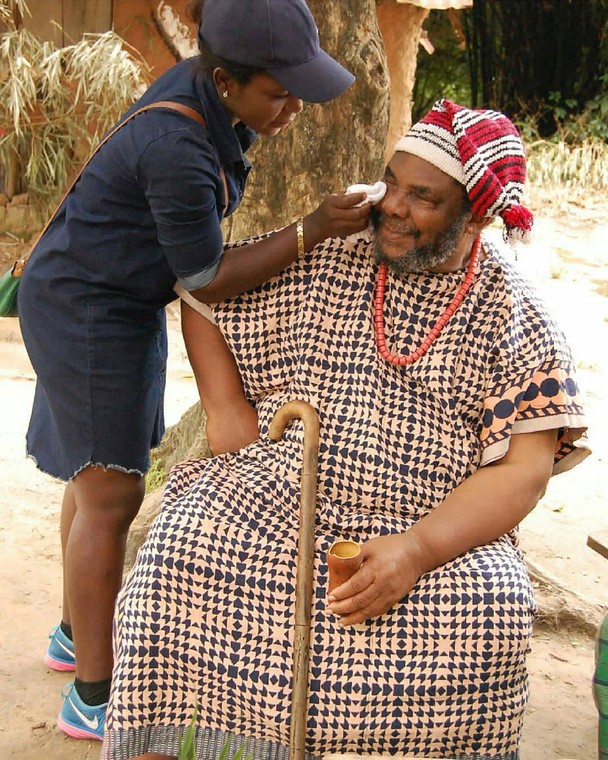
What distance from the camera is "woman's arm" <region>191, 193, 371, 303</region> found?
2639 millimetres

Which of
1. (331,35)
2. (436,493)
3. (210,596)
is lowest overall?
(210,596)

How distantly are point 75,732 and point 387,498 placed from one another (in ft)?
3.72

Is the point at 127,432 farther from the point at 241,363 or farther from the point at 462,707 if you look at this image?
the point at 462,707

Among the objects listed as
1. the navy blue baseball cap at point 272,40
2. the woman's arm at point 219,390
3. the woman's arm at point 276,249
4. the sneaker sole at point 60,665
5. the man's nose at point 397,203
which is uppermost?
the navy blue baseball cap at point 272,40

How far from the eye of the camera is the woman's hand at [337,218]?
2.63m

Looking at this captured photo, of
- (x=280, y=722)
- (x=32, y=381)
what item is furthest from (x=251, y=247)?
(x=32, y=381)

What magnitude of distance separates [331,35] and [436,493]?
6.14ft

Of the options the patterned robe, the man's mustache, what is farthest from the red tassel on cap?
the man's mustache

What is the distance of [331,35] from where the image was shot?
377cm

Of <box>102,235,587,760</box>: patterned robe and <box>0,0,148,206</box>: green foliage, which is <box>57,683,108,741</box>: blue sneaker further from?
<box>0,0,148,206</box>: green foliage

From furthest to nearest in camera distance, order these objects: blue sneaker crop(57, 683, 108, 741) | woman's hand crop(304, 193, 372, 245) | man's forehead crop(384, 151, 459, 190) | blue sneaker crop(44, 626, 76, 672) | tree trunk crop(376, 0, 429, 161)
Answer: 1. tree trunk crop(376, 0, 429, 161)
2. blue sneaker crop(44, 626, 76, 672)
3. blue sneaker crop(57, 683, 108, 741)
4. man's forehead crop(384, 151, 459, 190)
5. woman's hand crop(304, 193, 372, 245)

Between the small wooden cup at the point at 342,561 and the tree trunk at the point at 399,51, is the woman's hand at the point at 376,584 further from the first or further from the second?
the tree trunk at the point at 399,51

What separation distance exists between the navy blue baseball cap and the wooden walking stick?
31.9 inches

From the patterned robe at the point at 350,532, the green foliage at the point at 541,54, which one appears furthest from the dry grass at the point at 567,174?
the patterned robe at the point at 350,532
